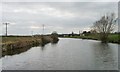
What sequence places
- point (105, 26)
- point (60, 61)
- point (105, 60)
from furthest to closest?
1. point (105, 26)
2. point (105, 60)
3. point (60, 61)

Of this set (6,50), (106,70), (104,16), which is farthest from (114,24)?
(106,70)

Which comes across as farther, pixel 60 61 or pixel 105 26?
pixel 105 26

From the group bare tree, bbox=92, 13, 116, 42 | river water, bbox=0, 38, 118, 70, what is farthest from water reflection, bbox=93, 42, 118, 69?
bare tree, bbox=92, 13, 116, 42

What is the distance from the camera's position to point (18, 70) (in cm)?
1428

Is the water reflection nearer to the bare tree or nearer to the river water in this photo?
the river water

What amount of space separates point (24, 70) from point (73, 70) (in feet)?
9.91

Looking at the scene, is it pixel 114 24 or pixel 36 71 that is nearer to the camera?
pixel 36 71

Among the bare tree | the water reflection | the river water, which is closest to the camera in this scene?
the river water

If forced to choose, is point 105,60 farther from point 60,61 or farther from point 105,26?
point 105,26

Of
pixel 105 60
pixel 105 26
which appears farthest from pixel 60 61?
pixel 105 26

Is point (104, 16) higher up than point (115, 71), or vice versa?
point (104, 16)

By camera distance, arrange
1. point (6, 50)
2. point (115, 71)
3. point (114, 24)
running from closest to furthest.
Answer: point (115, 71), point (6, 50), point (114, 24)

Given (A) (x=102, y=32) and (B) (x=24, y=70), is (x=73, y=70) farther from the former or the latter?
(A) (x=102, y=32)

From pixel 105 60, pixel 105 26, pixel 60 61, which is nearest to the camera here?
pixel 60 61
